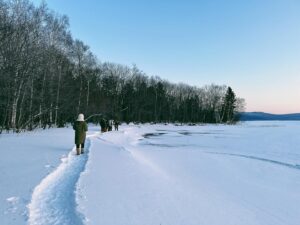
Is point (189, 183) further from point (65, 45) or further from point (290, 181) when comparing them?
point (65, 45)

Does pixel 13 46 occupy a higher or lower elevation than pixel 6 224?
higher

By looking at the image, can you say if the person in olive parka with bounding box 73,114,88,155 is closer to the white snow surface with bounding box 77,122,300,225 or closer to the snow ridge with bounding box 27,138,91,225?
the white snow surface with bounding box 77,122,300,225

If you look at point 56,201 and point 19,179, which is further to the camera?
point 19,179

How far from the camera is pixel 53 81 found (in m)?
33.9

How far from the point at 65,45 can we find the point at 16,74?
10950mm

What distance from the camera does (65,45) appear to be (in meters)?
34.3

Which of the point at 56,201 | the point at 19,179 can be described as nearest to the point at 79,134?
Answer: the point at 19,179

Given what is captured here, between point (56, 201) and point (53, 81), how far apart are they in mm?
29978

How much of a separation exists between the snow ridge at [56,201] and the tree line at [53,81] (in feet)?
54.7

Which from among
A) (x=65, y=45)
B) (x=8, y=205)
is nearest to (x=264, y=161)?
(x=8, y=205)

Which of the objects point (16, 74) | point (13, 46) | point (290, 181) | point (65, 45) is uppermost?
point (65, 45)

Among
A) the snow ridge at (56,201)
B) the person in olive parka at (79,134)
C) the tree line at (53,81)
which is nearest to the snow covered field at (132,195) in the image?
the snow ridge at (56,201)

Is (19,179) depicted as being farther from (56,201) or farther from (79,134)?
(79,134)

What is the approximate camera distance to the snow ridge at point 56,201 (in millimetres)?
4688
